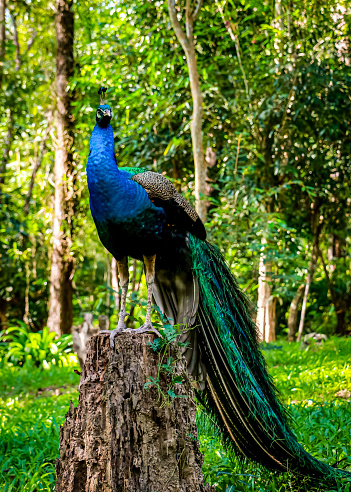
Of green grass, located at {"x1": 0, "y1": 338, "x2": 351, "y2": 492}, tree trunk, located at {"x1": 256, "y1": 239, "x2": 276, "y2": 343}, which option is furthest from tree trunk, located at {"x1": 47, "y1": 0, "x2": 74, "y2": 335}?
tree trunk, located at {"x1": 256, "y1": 239, "x2": 276, "y2": 343}

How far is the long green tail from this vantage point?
2430 mm

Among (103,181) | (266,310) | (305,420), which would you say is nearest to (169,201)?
(103,181)

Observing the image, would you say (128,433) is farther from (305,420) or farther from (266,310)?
(266,310)

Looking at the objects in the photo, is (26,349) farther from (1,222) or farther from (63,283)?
(1,222)

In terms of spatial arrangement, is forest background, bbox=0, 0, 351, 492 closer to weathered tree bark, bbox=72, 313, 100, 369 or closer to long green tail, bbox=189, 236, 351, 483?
weathered tree bark, bbox=72, 313, 100, 369

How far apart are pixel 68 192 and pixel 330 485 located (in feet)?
20.7

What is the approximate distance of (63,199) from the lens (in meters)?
7.75

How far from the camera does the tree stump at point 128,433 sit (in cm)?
208

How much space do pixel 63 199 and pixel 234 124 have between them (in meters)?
3.06

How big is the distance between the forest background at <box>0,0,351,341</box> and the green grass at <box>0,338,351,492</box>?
117cm

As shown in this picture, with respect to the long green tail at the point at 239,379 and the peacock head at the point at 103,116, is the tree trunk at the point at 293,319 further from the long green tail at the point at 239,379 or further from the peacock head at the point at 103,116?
the peacock head at the point at 103,116

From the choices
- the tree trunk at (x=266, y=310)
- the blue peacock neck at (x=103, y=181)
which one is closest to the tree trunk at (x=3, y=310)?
the tree trunk at (x=266, y=310)

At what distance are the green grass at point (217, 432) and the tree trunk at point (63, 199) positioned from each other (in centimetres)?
183

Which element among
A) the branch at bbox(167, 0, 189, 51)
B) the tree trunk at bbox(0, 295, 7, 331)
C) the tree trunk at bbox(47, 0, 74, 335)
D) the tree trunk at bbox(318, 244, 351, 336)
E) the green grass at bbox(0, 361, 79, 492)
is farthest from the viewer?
the tree trunk at bbox(0, 295, 7, 331)
